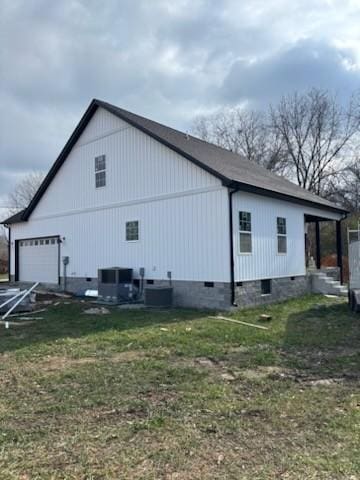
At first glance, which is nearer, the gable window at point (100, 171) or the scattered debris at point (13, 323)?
the scattered debris at point (13, 323)

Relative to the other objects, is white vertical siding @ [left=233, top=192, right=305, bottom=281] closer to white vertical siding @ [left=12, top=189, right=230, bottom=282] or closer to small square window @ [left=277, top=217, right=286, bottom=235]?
small square window @ [left=277, top=217, right=286, bottom=235]

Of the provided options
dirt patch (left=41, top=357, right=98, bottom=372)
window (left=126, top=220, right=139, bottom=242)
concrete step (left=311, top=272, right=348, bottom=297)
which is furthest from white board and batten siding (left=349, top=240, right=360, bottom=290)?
dirt patch (left=41, top=357, right=98, bottom=372)

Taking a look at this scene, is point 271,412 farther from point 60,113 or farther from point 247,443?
point 60,113

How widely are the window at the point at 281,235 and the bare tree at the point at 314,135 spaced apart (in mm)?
19833

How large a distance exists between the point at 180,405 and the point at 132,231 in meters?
9.66

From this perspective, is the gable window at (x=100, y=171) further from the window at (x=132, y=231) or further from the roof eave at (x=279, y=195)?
the roof eave at (x=279, y=195)

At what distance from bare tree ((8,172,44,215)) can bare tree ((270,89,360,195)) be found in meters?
26.2

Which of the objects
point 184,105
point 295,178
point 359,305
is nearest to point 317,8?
point 359,305

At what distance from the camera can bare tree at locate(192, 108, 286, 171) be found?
108 ft

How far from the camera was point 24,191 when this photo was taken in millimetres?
44000

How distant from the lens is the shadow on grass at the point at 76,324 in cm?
731

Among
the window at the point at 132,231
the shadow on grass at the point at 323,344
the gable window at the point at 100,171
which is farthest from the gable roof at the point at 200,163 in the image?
the shadow on grass at the point at 323,344

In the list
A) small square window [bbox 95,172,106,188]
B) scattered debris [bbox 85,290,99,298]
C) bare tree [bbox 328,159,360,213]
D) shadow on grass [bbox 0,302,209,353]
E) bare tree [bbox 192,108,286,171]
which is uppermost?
bare tree [bbox 192,108,286,171]

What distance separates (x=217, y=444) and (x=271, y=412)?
89cm
